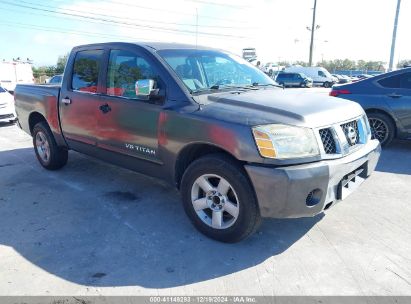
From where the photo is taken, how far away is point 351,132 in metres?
3.35

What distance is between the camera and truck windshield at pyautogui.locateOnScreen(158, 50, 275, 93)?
11.9ft

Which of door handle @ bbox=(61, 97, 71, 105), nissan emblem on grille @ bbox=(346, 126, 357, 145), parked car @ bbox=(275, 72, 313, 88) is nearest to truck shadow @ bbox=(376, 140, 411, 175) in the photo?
nissan emblem on grille @ bbox=(346, 126, 357, 145)

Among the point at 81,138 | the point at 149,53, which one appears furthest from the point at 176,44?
the point at 81,138

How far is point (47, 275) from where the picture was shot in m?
2.75

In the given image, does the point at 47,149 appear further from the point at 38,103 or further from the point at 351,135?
the point at 351,135

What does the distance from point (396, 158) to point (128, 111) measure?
4.72 m

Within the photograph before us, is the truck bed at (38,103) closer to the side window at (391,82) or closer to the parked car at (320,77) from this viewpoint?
the side window at (391,82)

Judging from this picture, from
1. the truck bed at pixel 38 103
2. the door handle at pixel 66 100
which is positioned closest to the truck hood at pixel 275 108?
the door handle at pixel 66 100

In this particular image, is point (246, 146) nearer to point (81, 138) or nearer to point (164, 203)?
point (164, 203)

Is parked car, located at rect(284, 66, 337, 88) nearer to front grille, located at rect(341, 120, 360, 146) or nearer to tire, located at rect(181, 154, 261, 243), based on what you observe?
front grille, located at rect(341, 120, 360, 146)

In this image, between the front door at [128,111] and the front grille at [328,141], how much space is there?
5.24 feet

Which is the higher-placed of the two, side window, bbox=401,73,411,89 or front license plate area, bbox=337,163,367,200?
side window, bbox=401,73,411,89

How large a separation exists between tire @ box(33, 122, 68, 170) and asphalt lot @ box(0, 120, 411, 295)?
2.42 feet

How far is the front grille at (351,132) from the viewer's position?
3.26 m
